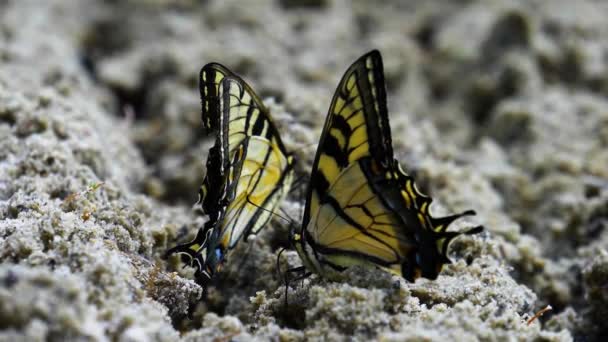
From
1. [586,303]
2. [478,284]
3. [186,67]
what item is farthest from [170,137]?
[586,303]

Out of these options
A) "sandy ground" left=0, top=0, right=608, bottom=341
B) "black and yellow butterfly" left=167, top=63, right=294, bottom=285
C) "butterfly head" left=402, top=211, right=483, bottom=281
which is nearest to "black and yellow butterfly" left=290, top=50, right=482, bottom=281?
"butterfly head" left=402, top=211, right=483, bottom=281

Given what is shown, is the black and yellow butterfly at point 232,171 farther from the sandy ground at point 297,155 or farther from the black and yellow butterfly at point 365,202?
the black and yellow butterfly at point 365,202

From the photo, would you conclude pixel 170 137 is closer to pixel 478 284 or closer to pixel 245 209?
pixel 245 209

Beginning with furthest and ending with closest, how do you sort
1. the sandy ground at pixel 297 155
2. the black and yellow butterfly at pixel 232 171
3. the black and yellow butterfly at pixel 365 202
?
1. the black and yellow butterfly at pixel 232 171
2. the black and yellow butterfly at pixel 365 202
3. the sandy ground at pixel 297 155

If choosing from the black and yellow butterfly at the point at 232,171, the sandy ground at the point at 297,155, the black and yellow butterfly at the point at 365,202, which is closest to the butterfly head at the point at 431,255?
the black and yellow butterfly at the point at 365,202

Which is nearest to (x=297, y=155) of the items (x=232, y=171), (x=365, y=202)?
(x=232, y=171)

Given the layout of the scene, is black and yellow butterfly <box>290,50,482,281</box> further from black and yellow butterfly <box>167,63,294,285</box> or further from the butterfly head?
black and yellow butterfly <box>167,63,294,285</box>
